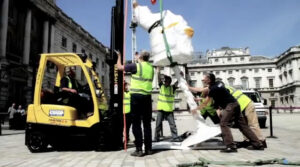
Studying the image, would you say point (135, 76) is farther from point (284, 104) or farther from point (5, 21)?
point (284, 104)

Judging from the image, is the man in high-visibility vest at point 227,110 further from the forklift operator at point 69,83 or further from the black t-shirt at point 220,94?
the forklift operator at point 69,83

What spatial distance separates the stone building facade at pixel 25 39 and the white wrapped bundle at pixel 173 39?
1414 cm

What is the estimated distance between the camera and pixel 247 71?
82000 mm

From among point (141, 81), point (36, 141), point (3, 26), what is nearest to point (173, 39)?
point (141, 81)

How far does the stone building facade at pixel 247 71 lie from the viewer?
258 ft

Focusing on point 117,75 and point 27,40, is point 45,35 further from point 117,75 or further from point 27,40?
point 117,75

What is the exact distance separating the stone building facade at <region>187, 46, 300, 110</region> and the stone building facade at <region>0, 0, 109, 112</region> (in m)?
56.7

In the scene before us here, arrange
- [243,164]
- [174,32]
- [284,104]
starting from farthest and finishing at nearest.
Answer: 1. [284,104]
2. [174,32]
3. [243,164]

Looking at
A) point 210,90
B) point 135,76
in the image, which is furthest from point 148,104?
point 210,90

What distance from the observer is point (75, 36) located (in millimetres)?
33750

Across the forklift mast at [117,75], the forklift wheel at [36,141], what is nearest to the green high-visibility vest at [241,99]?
the forklift mast at [117,75]

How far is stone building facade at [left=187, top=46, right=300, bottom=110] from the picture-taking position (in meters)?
78.6

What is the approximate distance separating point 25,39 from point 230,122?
76.7 ft

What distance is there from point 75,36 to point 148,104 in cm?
3139
